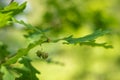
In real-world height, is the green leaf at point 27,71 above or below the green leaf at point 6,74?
above

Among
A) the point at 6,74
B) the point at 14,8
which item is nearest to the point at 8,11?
the point at 14,8

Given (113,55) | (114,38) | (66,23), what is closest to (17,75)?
(66,23)

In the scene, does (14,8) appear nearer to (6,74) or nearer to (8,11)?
(8,11)

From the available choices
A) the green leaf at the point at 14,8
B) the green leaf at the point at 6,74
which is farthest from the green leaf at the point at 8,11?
the green leaf at the point at 6,74

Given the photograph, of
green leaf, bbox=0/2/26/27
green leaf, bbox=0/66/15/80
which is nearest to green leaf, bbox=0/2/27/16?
green leaf, bbox=0/2/26/27

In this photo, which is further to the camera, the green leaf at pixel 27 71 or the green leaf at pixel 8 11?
the green leaf at pixel 27 71

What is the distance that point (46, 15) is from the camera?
3.02 meters

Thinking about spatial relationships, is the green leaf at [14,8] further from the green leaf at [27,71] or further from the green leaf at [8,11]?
the green leaf at [27,71]

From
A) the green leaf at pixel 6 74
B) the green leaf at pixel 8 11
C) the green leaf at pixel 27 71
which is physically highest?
the green leaf at pixel 8 11

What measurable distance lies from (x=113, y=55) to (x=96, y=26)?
2271 millimetres

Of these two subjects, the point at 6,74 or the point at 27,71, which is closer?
the point at 6,74

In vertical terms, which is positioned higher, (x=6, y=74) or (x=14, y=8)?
(x=14, y=8)

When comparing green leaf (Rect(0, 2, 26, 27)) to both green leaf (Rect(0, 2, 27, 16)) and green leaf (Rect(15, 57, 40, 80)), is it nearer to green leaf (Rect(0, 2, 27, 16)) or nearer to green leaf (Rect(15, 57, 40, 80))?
green leaf (Rect(0, 2, 27, 16))

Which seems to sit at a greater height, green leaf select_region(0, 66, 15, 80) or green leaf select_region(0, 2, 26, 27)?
green leaf select_region(0, 2, 26, 27)
